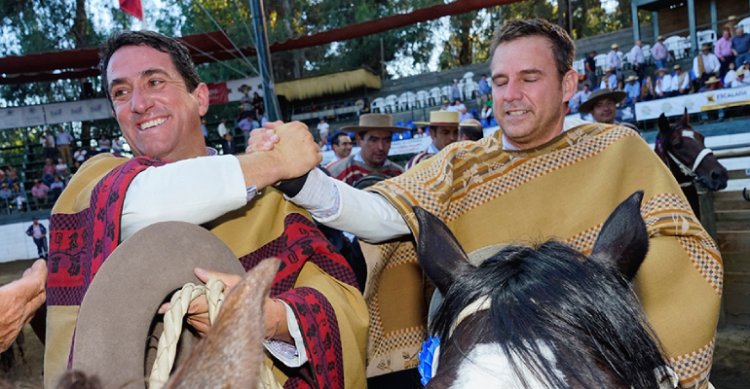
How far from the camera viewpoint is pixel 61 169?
2017cm

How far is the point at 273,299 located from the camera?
126 cm

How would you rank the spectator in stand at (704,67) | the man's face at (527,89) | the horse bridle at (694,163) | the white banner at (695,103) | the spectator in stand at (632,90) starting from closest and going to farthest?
the man's face at (527,89) < the horse bridle at (694,163) < the white banner at (695,103) < the spectator in stand at (704,67) < the spectator in stand at (632,90)

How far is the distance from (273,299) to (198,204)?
0.26 m

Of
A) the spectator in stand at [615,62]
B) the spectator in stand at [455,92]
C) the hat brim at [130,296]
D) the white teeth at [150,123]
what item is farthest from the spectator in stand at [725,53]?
the hat brim at [130,296]

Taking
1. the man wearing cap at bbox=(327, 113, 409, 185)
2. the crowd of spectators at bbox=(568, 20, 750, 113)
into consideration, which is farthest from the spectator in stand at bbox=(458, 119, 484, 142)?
the crowd of spectators at bbox=(568, 20, 750, 113)

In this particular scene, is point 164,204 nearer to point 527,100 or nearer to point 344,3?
point 527,100

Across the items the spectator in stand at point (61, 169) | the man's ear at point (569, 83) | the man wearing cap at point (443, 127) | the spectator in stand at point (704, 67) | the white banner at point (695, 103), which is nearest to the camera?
the man's ear at point (569, 83)

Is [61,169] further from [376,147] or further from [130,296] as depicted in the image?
[130,296]

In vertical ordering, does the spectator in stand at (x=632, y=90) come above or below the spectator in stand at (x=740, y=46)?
below

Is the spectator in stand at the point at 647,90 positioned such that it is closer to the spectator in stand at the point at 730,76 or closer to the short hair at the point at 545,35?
the spectator in stand at the point at 730,76

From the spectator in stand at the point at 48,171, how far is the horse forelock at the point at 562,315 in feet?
70.1

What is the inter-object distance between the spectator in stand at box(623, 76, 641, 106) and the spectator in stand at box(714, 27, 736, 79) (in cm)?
185

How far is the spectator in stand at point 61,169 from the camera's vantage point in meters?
20.0

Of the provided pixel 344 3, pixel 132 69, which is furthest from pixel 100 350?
pixel 344 3
